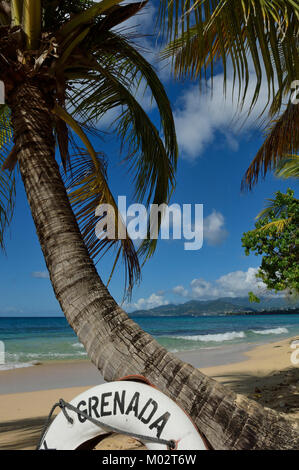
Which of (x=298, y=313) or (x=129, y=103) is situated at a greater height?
(x=129, y=103)

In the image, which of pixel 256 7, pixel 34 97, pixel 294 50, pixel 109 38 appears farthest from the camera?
pixel 109 38

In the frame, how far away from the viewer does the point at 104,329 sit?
2.37 m

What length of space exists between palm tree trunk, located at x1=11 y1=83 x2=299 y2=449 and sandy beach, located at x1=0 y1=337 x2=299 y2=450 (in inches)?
63.4

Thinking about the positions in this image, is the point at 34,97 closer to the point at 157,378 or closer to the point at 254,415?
the point at 157,378

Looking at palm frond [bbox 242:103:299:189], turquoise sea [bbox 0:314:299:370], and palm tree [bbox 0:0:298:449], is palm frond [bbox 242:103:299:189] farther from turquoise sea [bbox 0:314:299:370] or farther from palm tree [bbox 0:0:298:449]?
turquoise sea [bbox 0:314:299:370]

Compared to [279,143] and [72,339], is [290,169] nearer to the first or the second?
[279,143]

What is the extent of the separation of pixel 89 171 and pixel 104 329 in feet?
8.97

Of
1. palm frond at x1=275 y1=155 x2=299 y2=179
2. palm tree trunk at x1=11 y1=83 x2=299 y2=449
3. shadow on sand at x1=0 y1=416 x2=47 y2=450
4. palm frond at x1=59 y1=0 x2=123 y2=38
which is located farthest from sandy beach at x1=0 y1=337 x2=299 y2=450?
palm frond at x1=275 y1=155 x2=299 y2=179

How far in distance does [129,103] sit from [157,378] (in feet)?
12.2

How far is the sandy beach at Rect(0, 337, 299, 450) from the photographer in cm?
541

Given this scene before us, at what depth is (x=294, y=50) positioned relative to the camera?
9.98 ft

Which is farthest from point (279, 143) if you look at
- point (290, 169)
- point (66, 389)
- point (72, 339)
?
point (72, 339)
